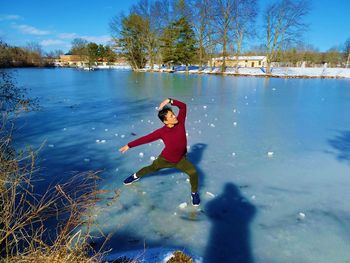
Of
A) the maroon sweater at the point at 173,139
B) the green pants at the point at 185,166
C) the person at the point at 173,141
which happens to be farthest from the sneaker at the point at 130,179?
the maroon sweater at the point at 173,139

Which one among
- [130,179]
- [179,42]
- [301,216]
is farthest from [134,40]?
[301,216]

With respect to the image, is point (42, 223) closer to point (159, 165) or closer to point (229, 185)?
point (159, 165)

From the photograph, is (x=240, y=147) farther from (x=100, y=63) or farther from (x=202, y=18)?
(x=100, y=63)

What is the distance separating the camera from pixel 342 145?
5758 mm

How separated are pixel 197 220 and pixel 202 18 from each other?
3953 cm

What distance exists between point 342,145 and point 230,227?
14.5 ft

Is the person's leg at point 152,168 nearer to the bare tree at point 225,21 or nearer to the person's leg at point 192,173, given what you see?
the person's leg at point 192,173

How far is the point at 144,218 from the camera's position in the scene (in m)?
3.04

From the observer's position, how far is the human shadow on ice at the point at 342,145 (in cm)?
505

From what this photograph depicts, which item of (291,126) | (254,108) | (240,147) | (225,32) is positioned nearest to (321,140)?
(291,126)

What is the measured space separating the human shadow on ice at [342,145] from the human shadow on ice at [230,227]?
9.21 feet

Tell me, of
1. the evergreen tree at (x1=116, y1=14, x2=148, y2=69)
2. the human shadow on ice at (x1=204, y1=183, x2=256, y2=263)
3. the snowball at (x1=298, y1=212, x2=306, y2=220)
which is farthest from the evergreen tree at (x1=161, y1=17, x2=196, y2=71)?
the snowball at (x1=298, y1=212, x2=306, y2=220)

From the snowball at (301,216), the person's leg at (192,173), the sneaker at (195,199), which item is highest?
the person's leg at (192,173)

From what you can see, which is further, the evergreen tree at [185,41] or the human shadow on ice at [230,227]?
the evergreen tree at [185,41]
